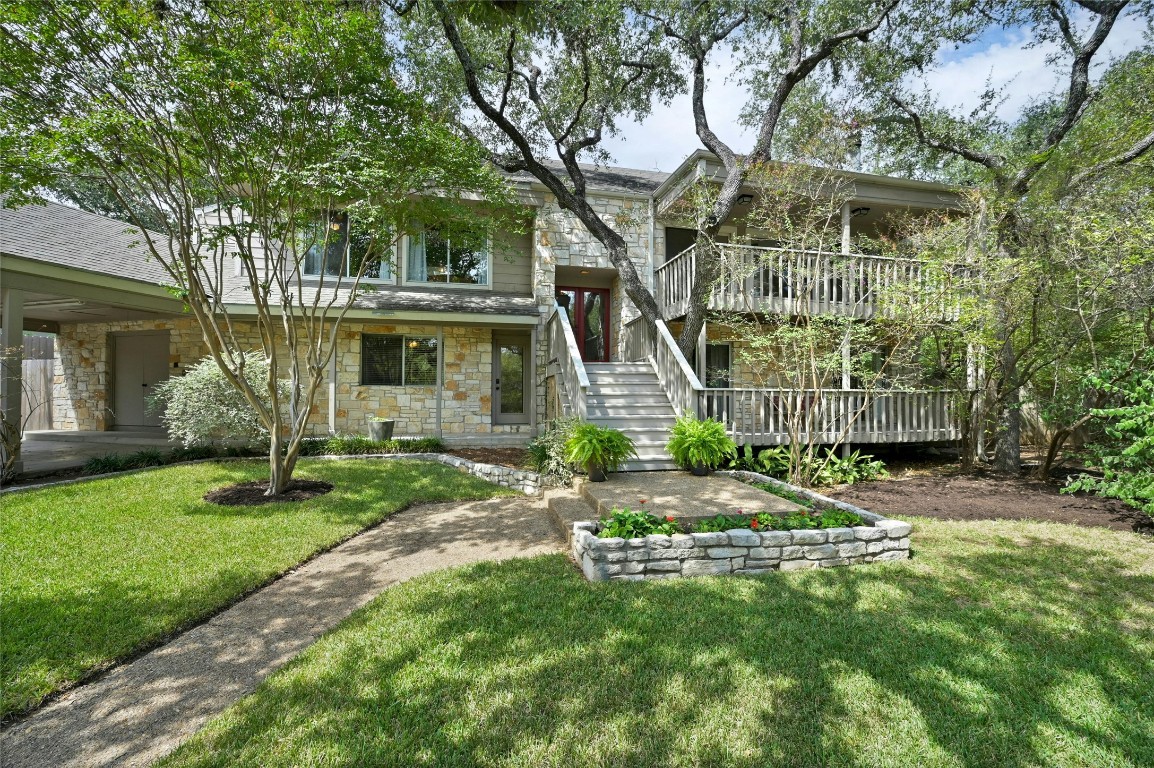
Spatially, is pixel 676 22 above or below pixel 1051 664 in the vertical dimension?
above

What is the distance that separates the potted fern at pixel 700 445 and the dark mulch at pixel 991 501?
1568 millimetres

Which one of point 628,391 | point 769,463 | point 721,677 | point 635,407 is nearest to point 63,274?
point 628,391

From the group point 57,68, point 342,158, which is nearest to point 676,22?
point 342,158

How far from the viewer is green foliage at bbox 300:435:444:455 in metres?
8.94

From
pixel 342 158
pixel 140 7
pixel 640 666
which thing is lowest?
pixel 640 666

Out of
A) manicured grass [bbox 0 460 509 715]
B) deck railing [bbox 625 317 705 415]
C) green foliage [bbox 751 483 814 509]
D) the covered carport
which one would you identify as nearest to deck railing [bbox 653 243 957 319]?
deck railing [bbox 625 317 705 415]

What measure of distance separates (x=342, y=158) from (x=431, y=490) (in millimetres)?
4279

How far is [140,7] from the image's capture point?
486 cm

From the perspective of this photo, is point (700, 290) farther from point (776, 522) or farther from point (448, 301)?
point (448, 301)

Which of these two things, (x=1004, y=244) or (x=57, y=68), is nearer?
(x=57, y=68)

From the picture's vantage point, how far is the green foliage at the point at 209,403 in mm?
8023

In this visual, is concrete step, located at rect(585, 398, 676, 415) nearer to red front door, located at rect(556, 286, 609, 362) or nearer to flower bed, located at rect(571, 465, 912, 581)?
flower bed, located at rect(571, 465, 912, 581)

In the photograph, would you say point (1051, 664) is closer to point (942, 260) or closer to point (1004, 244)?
point (942, 260)

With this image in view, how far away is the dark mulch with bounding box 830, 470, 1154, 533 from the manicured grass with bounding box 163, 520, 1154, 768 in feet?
5.73
